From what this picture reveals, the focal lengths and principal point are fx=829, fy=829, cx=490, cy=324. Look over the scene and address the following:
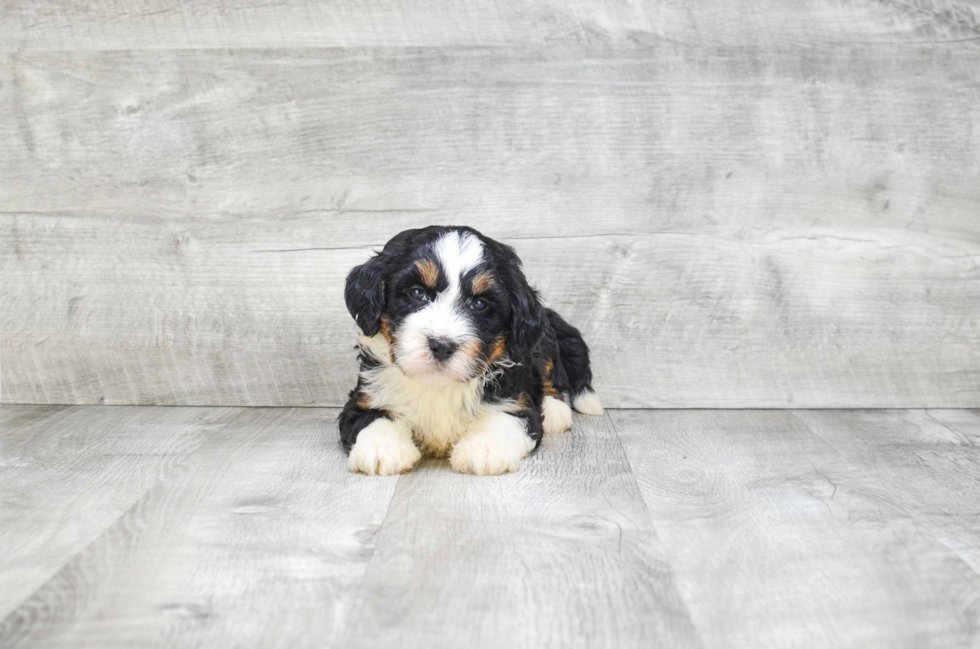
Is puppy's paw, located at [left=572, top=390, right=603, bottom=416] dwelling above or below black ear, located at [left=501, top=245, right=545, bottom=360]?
below

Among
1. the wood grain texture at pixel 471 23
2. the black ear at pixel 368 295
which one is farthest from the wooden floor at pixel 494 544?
the wood grain texture at pixel 471 23

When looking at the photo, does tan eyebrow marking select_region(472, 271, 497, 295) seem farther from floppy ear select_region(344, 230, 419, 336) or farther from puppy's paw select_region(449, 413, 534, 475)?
puppy's paw select_region(449, 413, 534, 475)

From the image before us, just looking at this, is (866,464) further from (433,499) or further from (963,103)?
(963,103)

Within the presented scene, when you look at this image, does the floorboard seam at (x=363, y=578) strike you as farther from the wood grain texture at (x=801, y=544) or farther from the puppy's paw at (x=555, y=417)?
the puppy's paw at (x=555, y=417)

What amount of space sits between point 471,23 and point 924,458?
227 cm

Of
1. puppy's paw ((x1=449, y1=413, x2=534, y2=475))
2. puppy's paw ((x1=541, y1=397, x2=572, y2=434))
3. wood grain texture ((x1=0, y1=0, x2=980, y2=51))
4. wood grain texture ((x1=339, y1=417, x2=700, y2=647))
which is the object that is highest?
wood grain texture ((x1=0, y1=0, x2=980, y2=51))

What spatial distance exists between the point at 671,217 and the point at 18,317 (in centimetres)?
271

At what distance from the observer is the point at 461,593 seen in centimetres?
162

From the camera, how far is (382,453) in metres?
2.39

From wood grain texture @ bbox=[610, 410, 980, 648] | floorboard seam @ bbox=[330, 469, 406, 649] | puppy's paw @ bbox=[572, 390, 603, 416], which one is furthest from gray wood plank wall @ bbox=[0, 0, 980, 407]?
floorboard seam @ bbox=[330, 469, 406, 649]

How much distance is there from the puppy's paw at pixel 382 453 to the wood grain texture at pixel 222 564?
0.05 meters

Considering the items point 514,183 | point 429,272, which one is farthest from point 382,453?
point 514,183

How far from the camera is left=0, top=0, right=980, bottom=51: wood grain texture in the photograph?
3.26 metres

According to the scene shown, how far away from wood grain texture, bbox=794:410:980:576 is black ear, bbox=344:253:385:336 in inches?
60.4
